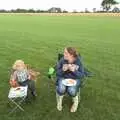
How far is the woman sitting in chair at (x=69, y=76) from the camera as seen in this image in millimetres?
8109

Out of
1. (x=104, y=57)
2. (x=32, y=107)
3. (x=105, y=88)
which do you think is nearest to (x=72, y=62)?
(x=32, y=107)

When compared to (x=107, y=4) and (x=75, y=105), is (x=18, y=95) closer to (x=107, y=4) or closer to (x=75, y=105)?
(x=75, y=105)

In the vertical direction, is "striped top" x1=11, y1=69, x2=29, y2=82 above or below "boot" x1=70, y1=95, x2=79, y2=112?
above

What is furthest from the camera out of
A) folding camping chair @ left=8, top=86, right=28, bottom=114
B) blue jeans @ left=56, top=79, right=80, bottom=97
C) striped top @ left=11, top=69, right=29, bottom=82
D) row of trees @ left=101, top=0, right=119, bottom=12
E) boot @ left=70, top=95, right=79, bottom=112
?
row of trees @ left=101, top=0, right=119, bottom=12

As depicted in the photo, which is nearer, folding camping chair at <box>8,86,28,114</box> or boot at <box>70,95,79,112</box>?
folding camping chair at <box>8,86,28,114</box>

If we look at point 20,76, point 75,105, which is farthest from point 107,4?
point 75,105

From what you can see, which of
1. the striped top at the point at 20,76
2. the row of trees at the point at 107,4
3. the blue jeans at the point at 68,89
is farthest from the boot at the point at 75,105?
the row of trees at the point at 107,4

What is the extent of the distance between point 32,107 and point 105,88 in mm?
2373

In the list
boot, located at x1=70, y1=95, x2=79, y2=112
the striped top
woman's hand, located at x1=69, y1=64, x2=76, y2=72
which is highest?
woman's hand, located at x1=69, y1=64, x2=76, y2=72

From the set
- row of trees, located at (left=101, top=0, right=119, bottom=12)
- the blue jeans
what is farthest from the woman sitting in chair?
row of trees, located at (left=101, top=0, right=119, bottom=12)

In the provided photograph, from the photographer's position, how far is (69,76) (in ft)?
27.1

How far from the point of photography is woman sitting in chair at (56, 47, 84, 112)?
8.11 m

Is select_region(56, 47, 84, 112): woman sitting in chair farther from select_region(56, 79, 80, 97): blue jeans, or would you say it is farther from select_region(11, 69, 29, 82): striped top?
select_region(11, 69, 29, 82): striped top

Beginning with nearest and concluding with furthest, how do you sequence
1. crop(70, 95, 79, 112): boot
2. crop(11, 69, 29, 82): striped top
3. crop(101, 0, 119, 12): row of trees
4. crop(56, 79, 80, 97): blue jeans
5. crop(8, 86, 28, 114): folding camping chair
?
crop(8, 86, 28, 114): folding camping chair
crop(56, 79, 80, 97): blue jeans
crop(70, 95, 79, 112): boot
crop(11, 69, 29, 82): striped top
crop(101, 0, 119, 12): row of trees
